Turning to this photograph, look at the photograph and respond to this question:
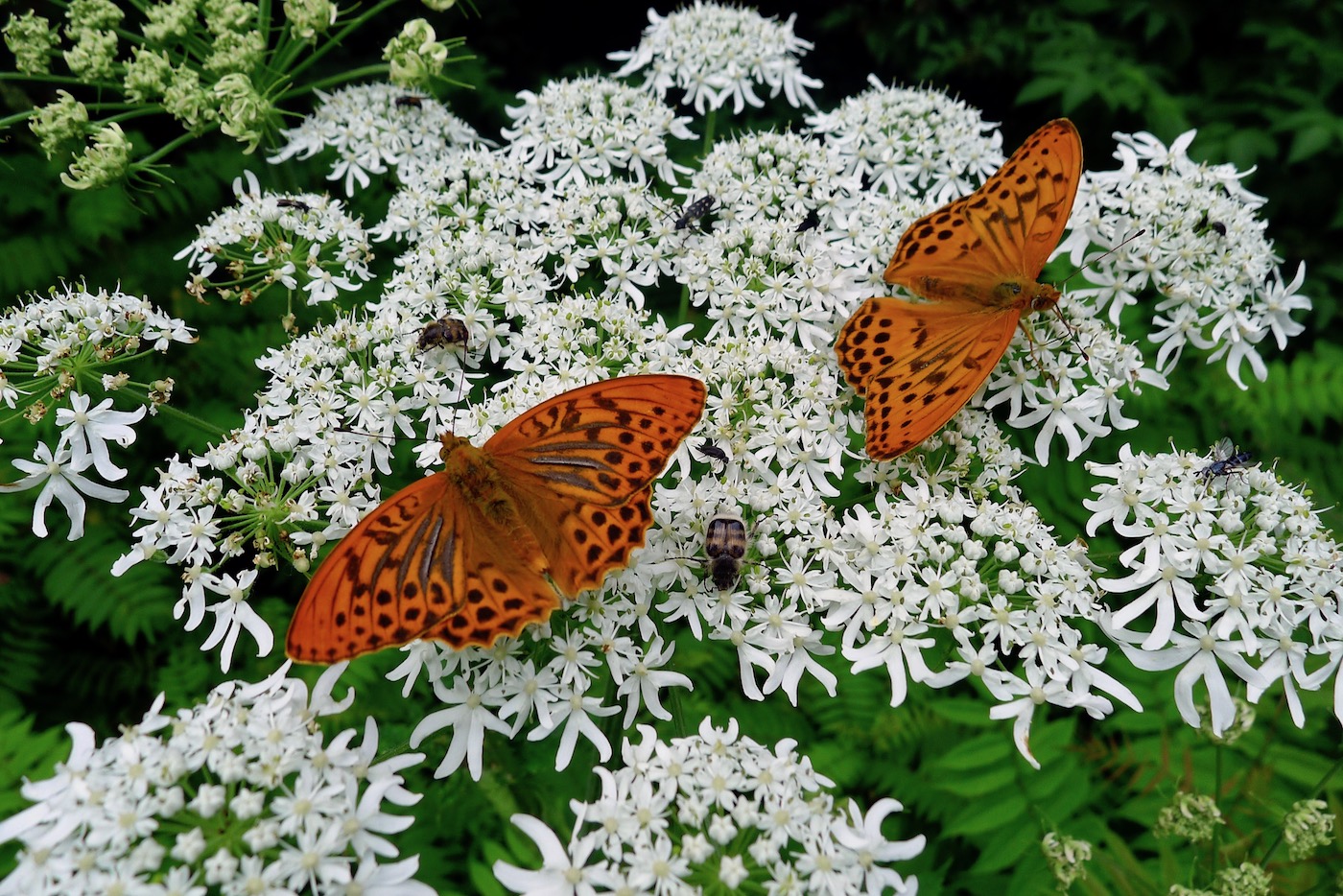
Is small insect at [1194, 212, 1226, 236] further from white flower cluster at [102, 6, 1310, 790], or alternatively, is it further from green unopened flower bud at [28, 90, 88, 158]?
green unopened flower bud at [28, 90, 88, 158]

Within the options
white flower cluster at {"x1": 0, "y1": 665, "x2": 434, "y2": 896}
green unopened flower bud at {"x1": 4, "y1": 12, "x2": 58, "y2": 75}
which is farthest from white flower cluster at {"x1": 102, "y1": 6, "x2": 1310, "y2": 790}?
green unopened flower bud at {"x1": 4, "y1": 12, "x2": 58, "y2": 75}

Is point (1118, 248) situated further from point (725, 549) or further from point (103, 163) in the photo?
point (103, 163)

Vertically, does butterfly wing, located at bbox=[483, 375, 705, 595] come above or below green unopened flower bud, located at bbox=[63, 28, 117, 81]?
below

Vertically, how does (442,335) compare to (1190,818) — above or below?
above

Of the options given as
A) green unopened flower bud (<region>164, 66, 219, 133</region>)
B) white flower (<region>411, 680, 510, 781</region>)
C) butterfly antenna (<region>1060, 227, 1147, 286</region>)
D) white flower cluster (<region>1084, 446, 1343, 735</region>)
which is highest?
green unopened flower bud (<region>164, 66, 219, 133</region>)

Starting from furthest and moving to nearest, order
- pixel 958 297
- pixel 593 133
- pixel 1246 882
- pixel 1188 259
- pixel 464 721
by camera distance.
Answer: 1. pixel 593 133
2. pixel 1188 259
3. pixel 958 297
4. pixel 1246 882
5. pixel 464 721

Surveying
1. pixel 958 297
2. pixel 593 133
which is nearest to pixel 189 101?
pixel 593 133

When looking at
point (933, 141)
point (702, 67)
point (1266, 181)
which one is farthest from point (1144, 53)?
point (702, 67)
